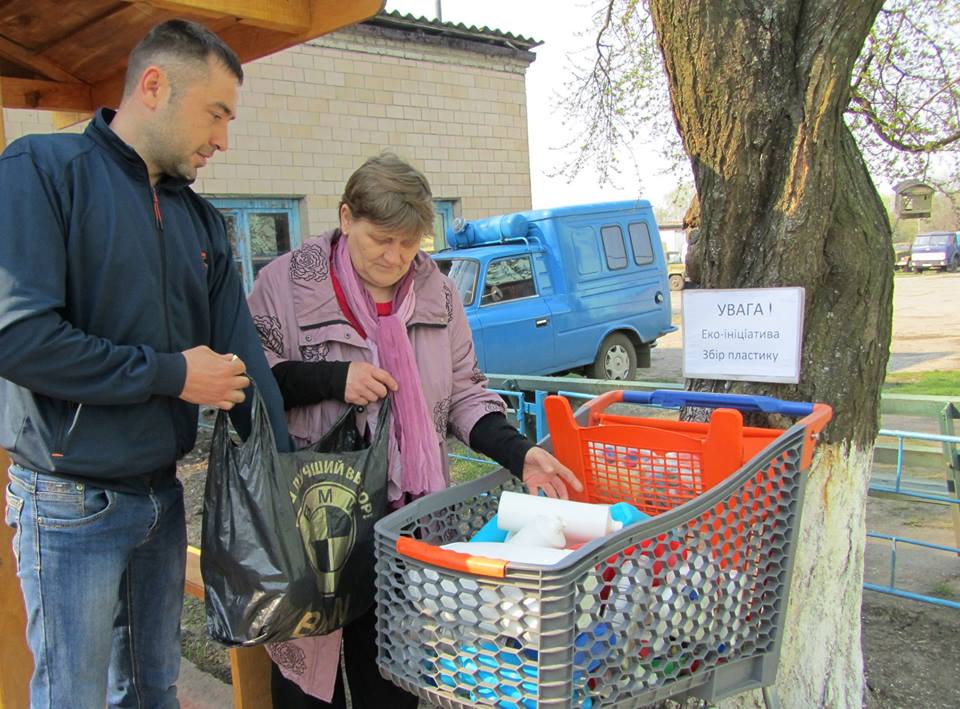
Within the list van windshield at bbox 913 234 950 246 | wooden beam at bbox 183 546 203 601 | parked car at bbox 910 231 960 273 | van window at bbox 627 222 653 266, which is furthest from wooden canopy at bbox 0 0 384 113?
van windshield at bbox 913 234 950 246

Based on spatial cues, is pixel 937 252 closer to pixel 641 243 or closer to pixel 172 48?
pixel 641 243

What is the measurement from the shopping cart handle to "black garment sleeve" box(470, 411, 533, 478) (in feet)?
1.05

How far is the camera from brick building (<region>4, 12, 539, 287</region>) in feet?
32.4

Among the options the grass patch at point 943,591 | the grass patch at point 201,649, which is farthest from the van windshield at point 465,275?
the grass patch at point 943,591

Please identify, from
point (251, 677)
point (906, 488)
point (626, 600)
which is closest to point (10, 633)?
point (251, 677)

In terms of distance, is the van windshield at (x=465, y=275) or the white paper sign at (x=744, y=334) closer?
the white paper sign at (x=744, y=334)

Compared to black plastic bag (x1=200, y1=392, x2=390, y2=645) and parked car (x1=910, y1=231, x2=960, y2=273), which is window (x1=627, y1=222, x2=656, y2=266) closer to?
black plastic bag (x1=200, y1=392, x2=390, y2=645)

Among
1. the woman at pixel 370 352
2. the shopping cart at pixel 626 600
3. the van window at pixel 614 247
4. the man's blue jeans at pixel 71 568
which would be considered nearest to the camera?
the shopping cart at pixel 626 600

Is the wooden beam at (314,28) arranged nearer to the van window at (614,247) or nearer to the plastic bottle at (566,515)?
the plastic bottle at (566,515)

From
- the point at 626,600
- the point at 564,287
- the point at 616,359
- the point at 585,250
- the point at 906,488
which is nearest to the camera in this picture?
the point at 626,600

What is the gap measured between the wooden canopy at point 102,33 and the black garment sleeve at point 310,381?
40.5 inches

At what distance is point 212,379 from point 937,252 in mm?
37689

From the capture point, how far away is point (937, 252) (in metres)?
33.4

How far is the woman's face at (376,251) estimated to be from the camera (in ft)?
6.53
